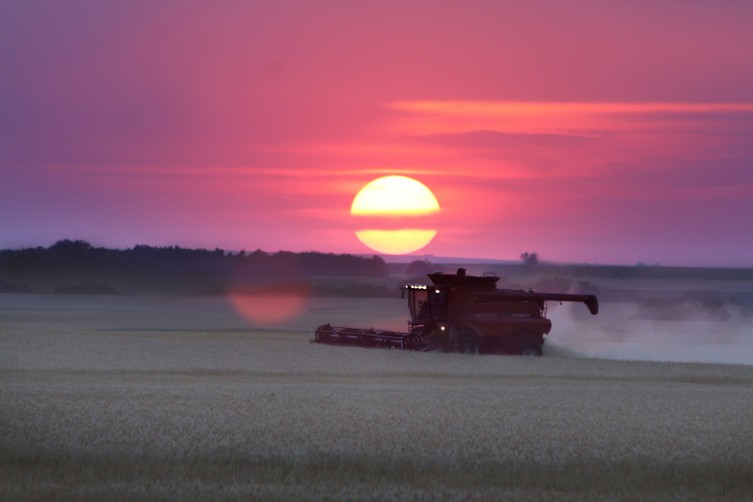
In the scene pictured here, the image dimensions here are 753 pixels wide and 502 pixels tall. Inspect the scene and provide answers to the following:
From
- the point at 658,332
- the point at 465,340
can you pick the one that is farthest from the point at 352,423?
the point at 658,332

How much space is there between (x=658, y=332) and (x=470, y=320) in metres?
19.2

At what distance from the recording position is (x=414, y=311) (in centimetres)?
Result: 3331

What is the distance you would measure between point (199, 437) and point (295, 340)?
802 inches

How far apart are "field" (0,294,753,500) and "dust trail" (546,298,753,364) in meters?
6.28

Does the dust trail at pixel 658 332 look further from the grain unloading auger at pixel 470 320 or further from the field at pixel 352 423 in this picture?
the field at pixel 352 423

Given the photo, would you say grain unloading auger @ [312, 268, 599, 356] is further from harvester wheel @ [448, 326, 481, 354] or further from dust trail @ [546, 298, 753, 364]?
dust trail @ [546, 298, 753, 364]

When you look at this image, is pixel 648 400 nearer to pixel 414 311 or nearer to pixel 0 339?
pixel 414 311

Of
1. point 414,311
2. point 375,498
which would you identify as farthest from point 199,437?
point 414,311

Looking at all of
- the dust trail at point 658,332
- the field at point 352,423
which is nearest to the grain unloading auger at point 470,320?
the field at point 352,423

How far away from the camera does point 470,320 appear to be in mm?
31906

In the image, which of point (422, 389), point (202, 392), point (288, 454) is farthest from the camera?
point (422, 389)

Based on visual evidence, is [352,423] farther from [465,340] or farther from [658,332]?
[658,332]

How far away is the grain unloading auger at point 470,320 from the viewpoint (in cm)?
3181

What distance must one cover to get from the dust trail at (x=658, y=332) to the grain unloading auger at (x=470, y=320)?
16.2 feet
